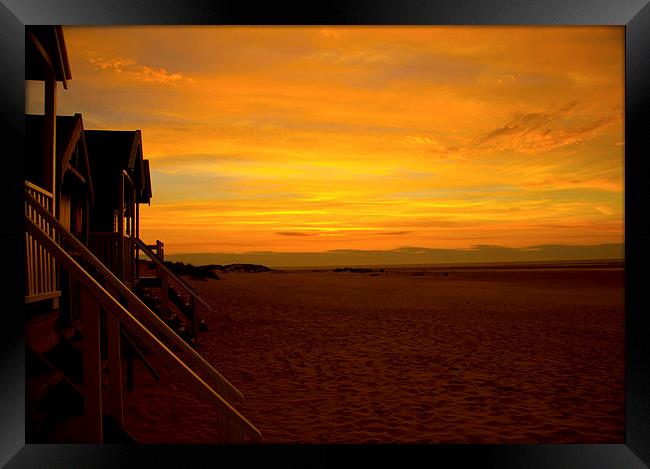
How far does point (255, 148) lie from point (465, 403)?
43492 mm

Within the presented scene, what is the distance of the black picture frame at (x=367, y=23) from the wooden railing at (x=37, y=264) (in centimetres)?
51

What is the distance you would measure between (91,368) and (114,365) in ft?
0.99

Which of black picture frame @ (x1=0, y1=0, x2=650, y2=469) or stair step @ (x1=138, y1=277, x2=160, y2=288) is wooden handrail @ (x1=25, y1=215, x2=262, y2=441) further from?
stair step @ (x1=138, y1=277, x2=160, y2=288)

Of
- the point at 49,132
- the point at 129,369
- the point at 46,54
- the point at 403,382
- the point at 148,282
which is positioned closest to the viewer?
the point at 46,54

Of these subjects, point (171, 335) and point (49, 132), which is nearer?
point (171, 335)

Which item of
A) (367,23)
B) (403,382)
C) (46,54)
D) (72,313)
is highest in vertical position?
(46,54)

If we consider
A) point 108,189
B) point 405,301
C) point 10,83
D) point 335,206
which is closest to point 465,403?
point 10,83

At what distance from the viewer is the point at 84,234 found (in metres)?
9.76

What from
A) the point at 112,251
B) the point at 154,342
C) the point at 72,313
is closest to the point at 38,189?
the point at 154,342

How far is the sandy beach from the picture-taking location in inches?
240

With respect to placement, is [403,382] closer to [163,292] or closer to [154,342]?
[154,342]

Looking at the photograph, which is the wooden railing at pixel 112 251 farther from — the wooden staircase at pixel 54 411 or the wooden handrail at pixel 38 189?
the wooden staircase at pixel 54 411

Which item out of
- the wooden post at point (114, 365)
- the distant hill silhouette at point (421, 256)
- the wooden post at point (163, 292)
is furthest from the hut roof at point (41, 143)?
the distant hill silhouette at point (421, 256)

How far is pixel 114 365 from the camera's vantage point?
4.38m
